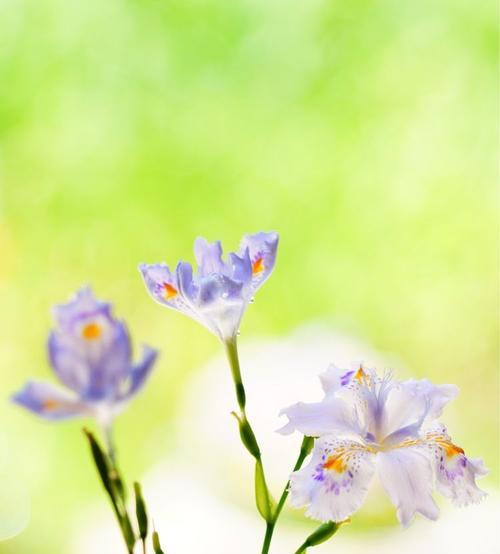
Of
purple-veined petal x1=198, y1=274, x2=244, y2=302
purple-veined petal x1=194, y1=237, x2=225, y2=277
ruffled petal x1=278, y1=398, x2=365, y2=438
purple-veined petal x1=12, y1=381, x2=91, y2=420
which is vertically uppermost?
purple-veined petal x1=194, y1=237, x2=225, y2=277

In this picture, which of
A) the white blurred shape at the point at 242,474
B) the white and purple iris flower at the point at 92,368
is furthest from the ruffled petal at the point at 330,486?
the white blurred shape at the point at 242,474

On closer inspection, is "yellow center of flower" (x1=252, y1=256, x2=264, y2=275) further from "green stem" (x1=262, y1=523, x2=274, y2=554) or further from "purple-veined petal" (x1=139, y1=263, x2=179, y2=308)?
"green stem" (x1=262, y1=523, x2=274, y2=554)

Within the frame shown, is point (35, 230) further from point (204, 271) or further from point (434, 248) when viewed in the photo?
point (204, 271)

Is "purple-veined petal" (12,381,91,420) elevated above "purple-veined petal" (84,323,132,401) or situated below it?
below

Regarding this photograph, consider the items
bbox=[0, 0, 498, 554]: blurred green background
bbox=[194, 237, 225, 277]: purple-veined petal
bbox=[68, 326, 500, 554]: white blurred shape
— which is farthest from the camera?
bbox=[0, 0, 498, 554]: blurred green background

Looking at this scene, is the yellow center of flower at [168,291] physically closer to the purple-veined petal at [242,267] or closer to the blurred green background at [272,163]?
the purple-veined petal at [242,267]

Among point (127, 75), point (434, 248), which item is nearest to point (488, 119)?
point (434, 248)

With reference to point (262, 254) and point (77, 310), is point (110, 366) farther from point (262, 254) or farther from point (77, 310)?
point (262, 254)

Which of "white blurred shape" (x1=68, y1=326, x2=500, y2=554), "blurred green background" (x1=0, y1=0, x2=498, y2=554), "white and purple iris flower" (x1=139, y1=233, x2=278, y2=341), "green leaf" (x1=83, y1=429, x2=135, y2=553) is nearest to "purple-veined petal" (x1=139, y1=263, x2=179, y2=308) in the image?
"white and purple iris flower" (x1=139, y1=233, x2=278, y2=341)
